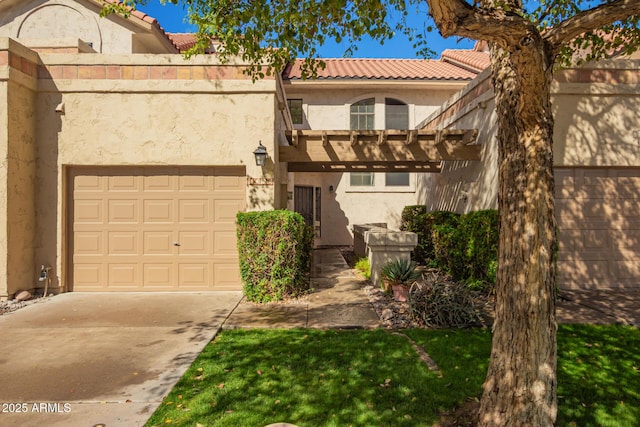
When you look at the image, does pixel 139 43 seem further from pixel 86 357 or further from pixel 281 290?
pixel 86 357

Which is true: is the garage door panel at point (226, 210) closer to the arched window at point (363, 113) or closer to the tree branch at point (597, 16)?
the tree branch at point (597, 16)

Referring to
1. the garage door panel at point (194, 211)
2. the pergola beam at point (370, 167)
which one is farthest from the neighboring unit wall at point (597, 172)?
the garage door panel at point (194, 211)

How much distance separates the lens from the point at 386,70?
674 inches

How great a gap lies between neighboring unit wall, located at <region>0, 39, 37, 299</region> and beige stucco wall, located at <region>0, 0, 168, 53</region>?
459 centimetres

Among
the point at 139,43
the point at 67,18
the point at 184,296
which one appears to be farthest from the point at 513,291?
the point at 67,18

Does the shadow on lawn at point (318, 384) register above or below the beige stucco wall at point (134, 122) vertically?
below

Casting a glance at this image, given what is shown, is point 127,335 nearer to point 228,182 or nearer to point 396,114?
point 228,182

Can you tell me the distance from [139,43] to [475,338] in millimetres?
12915

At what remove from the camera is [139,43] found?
12078 millimetres

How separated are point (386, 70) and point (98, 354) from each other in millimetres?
16167

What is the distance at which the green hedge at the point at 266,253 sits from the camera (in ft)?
23.1

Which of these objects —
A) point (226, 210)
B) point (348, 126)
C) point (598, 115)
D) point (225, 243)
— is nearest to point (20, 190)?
point (226, 210)

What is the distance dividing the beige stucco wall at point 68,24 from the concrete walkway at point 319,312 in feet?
31.5

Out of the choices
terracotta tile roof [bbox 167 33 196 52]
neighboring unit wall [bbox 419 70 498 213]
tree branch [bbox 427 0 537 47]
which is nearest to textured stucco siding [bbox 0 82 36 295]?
tree branch [bbox 427 0 537 47]
